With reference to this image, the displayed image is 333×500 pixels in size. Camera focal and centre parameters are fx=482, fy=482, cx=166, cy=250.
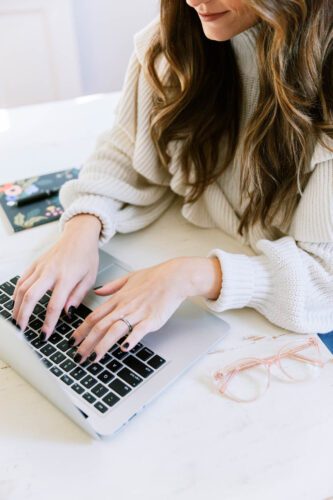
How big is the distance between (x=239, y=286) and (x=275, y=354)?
10 centimetres

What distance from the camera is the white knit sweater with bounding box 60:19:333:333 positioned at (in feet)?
2.21

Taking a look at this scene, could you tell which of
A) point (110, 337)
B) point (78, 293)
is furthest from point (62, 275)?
point (110, 337)

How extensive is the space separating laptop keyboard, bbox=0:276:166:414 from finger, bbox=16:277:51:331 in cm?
2

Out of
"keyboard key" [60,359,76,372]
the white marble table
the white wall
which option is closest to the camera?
the white marble table

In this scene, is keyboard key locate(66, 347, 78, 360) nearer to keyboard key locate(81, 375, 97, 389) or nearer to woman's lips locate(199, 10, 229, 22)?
keyboard key locate(81, 375, 97, 389)

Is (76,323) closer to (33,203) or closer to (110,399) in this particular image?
(110,399)

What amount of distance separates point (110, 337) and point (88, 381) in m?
0.06

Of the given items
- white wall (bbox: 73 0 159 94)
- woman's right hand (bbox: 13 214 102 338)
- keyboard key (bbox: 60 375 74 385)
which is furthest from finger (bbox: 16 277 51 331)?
white wall (bbox: 73 0 159 94)

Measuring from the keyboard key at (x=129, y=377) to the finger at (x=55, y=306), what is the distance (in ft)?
0.39

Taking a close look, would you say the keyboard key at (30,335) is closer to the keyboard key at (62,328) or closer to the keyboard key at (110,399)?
the keyboard key at (62,328)

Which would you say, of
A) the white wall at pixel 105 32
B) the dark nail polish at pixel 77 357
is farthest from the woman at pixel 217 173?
the white wall at pixel 105 32

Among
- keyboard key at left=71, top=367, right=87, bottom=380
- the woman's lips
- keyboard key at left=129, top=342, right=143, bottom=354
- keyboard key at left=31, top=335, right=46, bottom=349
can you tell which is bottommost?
keyboard key at left=129, top=342, right=143, bottom=354

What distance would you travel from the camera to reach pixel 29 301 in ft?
2.19

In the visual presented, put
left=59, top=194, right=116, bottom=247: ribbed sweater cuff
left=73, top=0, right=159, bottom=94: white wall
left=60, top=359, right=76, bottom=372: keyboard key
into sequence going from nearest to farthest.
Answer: left=60, top=359, right=76, bottom=372: keyboard key < left=59, top=194, right=116, bottom=247: ribbed sweater cuff < left=73, top=0, right=159, bottom=94: white wall
